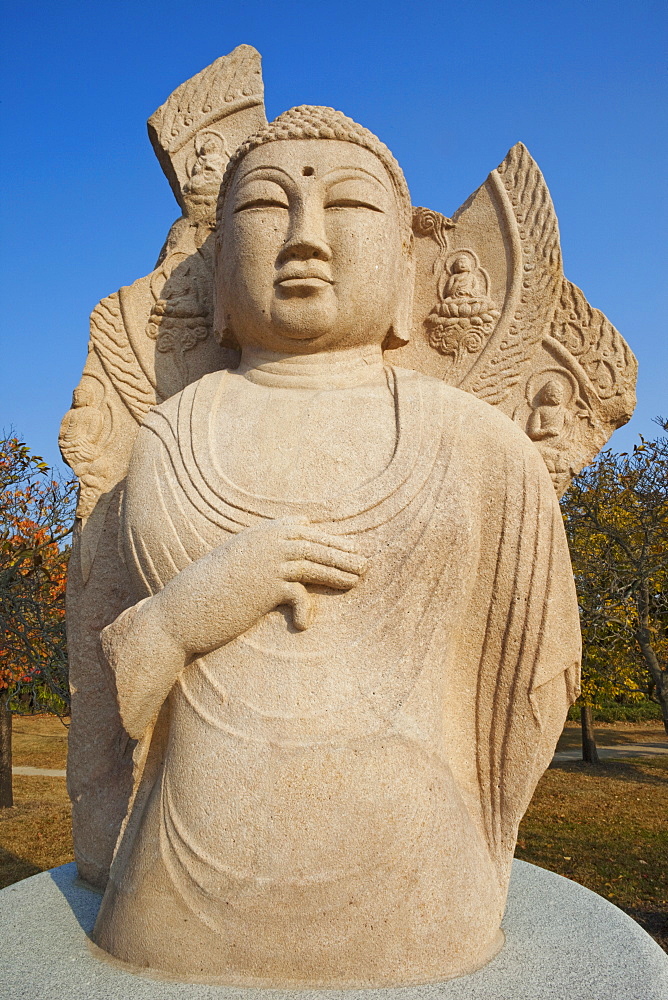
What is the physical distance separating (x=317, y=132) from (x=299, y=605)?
1896 mm

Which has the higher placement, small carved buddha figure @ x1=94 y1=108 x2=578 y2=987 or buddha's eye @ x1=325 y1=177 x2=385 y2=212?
buddha's eye @ x1=325 y1=177 x2=385 y2=212

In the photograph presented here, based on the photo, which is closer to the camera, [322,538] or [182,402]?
[322,538]

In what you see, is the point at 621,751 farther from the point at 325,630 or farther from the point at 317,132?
the point at 317,132

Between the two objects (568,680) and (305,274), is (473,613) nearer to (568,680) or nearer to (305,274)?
(568,680)

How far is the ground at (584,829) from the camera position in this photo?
7020 millimetres

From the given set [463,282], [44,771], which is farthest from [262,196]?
[44,771]

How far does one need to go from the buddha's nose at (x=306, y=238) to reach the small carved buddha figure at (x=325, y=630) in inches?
0.4

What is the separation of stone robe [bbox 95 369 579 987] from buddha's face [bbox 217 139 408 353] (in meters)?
0.35

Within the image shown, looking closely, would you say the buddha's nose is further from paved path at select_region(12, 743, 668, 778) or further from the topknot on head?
paved path at select_region(12, 743, 668, 778)

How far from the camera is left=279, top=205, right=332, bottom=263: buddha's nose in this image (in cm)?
294

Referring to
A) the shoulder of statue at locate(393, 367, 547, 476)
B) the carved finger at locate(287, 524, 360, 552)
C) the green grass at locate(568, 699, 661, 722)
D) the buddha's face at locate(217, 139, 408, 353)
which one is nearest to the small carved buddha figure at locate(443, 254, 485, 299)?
the buddha's face at locate(217, 139, 408, 353)

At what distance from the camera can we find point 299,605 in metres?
2.56

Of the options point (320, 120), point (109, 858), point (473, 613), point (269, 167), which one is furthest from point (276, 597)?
point (320, 120)

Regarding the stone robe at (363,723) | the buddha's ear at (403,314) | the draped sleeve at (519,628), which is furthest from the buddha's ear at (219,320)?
the draped sleeve at (519,628)
